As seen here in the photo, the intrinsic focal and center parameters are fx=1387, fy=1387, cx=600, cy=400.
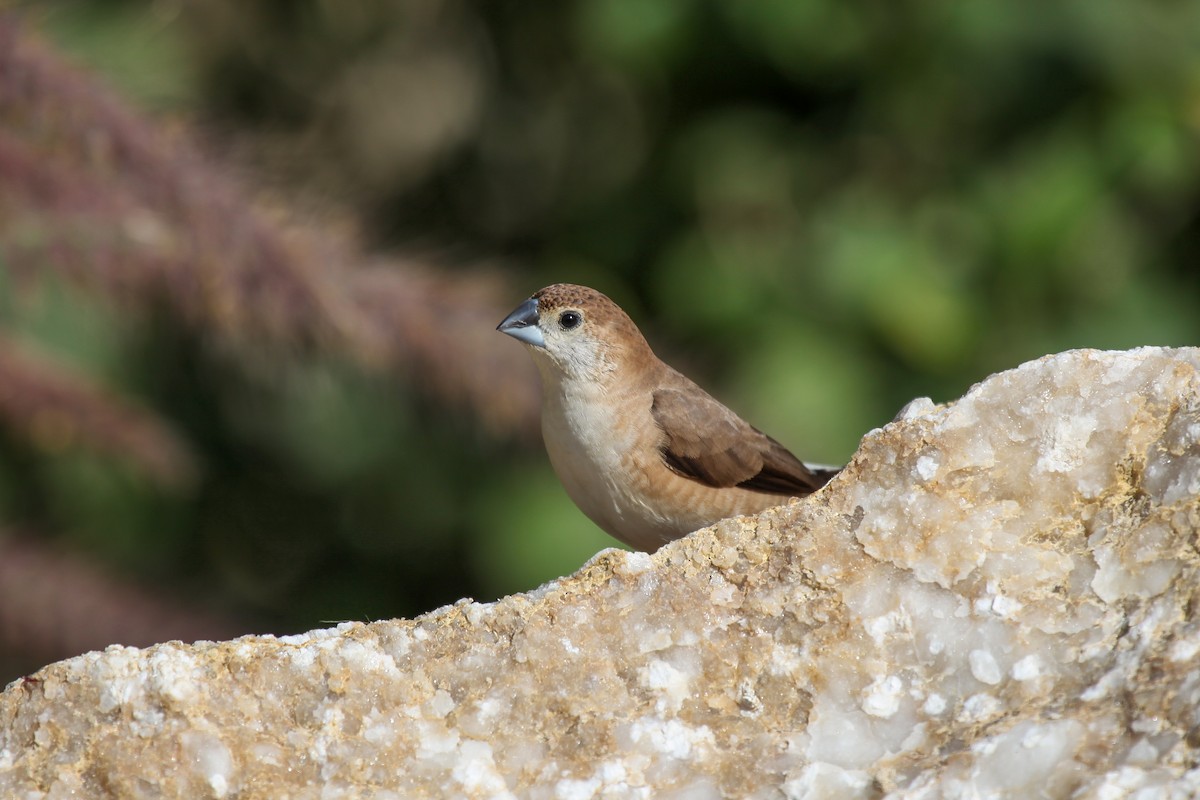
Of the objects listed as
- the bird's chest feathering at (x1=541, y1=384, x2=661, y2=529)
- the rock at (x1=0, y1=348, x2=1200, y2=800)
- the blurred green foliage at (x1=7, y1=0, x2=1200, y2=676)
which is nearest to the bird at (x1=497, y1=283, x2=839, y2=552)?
the bird's chest feathering at (x1=541, y1=384, x2=661, y2=529)

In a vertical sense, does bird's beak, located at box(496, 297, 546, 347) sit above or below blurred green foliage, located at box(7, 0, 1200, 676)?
below

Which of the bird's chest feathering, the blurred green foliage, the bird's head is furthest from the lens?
the blurred green foliage

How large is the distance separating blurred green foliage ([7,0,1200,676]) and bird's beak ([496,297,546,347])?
0.98 m

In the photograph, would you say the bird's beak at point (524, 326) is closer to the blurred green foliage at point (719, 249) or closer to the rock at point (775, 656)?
the blurred green foliage at point (719, 249)

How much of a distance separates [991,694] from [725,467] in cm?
179

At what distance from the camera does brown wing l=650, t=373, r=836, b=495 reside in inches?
152

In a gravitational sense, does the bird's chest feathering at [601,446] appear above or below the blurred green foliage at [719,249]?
below

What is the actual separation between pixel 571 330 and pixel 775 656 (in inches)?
74.4

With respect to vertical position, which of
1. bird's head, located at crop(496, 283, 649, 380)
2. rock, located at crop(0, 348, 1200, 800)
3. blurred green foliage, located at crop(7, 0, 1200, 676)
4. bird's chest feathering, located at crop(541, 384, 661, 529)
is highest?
blurred green foliage, located at crop(7, 0, 1200, 676)

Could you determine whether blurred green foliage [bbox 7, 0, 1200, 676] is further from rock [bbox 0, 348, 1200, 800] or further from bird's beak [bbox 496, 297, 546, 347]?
rock [bbox 0, 348, 1200, 800]

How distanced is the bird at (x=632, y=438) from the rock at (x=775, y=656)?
1.23 meters

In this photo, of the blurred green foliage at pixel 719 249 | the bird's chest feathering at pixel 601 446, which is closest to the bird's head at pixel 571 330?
the bird's chest feathering at pixel 601 446

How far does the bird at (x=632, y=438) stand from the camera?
3.73 metres

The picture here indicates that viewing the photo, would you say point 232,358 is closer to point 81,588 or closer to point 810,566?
point 81,588
